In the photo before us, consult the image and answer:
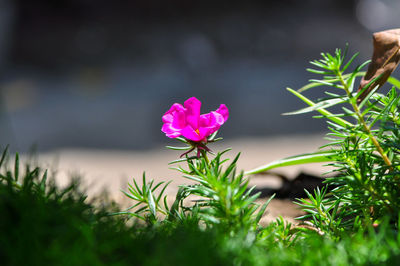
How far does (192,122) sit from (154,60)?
497 cm

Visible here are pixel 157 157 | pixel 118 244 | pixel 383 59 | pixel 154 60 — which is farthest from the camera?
pixel 154 60

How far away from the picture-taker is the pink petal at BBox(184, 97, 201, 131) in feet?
3.19

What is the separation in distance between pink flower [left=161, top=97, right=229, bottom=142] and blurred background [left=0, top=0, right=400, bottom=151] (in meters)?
2.63

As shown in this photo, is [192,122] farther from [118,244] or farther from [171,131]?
[118,244]

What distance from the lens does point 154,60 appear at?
19.1ft

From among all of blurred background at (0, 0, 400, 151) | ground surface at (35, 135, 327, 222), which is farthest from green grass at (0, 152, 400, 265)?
blurred background at (0, 0, 400, 151)

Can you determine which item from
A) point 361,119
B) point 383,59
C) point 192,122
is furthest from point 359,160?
point 192,122

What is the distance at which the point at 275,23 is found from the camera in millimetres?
6387

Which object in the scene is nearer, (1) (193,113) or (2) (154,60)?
(1) (193,113)

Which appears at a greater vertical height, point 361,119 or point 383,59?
point 383,59

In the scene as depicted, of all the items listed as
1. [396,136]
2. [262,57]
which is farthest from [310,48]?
[396,136]

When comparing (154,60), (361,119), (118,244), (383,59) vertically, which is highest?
(154,60)

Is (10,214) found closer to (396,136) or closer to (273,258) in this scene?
(273,258)

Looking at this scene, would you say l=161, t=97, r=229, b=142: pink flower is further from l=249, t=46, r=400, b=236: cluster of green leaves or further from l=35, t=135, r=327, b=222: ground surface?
l=35, t=135, r=327, b=222: ground surface
